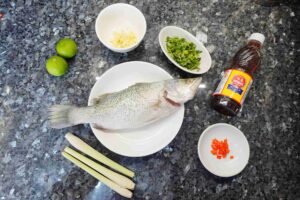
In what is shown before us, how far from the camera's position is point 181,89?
1.41 m

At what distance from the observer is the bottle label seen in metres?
1.51

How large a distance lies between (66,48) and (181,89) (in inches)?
22.7

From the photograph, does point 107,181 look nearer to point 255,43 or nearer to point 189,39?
point 189,39

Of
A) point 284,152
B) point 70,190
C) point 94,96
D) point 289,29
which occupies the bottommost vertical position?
point 70,190

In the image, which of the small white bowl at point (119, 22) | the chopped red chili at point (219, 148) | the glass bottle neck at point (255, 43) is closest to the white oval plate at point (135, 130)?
the small white bowl at point (119, 22)

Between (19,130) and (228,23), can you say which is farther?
(228,23)

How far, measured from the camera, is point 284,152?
1627 mm

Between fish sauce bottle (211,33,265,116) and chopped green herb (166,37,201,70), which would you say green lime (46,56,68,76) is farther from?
fish sauce bottle (211,33,265,116)

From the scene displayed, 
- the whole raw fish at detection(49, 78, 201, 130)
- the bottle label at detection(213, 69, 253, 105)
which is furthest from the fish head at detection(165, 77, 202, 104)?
the bottle label at detection(213, 69, 253, 105)

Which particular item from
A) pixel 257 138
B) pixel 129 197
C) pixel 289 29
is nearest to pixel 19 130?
pixel 129 197

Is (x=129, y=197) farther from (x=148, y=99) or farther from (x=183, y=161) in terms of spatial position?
(x=148, y=99)

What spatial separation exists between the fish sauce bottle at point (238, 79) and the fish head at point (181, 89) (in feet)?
0.59

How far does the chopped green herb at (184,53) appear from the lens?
1580 millimetres

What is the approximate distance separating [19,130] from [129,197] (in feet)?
1.95
